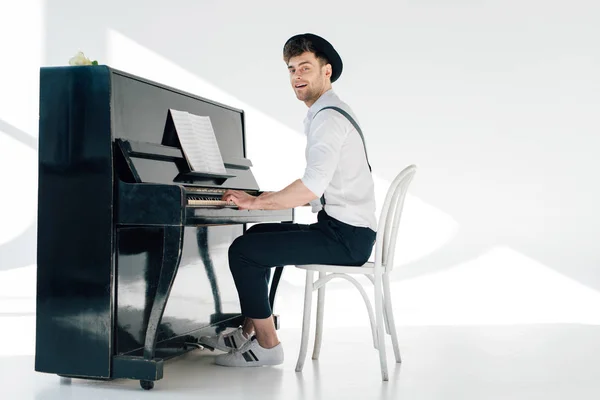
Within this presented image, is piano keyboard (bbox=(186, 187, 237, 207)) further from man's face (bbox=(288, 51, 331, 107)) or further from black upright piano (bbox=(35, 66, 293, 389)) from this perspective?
man's face (bbox=(288, 51, 331, 107))

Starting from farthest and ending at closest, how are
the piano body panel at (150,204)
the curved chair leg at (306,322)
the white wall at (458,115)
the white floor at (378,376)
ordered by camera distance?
the white wall at (458,115), the curved chair leg at (306,322), the white floor at (378,376), the piano body panel at (150,204)

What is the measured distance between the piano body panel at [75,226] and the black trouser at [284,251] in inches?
20.2

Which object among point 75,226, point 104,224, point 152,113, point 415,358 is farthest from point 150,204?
point 415,358

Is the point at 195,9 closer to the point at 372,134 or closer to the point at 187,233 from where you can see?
the point at 372,134

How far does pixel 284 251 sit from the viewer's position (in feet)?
9.87

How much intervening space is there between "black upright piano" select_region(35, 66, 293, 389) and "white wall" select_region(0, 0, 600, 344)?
3878 mm

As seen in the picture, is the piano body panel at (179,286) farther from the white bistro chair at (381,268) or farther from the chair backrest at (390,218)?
the chair backrest at (390,218)

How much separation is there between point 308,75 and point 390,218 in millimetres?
638

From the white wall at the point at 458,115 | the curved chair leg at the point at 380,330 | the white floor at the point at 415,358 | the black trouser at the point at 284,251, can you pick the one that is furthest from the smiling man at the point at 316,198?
the white wall at the point at 458,115

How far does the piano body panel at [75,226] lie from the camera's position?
2779mm

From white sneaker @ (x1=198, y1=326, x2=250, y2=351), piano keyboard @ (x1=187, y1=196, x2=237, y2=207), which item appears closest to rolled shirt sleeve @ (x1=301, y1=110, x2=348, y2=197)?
piano keyboard @ (x1=187, y1=196, x2=237, y2=207)

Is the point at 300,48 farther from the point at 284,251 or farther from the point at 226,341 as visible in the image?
the point at 226,341

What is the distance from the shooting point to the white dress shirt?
2.93 metres

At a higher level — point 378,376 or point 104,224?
point 104,224
